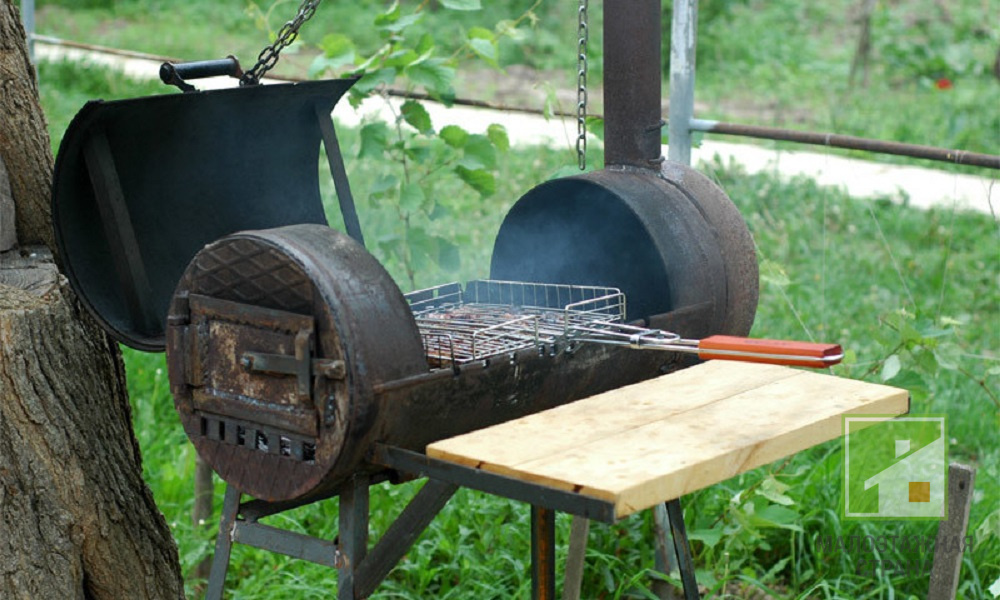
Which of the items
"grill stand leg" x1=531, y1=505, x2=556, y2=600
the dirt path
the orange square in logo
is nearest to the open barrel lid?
"grill stand leg" x1=531, y1=505, x2=556, y2=600

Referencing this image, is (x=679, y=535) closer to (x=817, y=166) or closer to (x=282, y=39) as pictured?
(x=282, y=39)

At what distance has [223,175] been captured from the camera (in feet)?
10.3

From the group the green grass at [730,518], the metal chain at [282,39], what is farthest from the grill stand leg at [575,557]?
the metal chain at [282,39]

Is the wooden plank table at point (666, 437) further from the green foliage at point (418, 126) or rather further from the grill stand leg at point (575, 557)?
the green foliage at point (418, 126)

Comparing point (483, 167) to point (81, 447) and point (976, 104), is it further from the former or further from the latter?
point (976, 104)

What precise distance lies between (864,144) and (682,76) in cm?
56

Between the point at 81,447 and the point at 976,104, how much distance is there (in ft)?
27.5

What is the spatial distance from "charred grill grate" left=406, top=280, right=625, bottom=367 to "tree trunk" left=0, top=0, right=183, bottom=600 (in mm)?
790

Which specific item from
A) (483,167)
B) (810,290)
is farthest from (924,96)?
(483,167)

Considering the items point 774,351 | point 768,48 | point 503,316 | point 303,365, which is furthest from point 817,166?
point 303,365

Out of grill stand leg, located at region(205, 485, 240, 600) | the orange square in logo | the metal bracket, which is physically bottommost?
the orange square in logo

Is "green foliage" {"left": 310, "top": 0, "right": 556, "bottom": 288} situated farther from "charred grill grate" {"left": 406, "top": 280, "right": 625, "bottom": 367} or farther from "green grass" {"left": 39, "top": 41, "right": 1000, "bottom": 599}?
"charred grill grate" {"left": 406, "top": 280, "right": 625, "bottom": 367}

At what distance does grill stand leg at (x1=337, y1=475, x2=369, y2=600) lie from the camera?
2418 mm

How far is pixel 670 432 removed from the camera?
2326 millimetres
